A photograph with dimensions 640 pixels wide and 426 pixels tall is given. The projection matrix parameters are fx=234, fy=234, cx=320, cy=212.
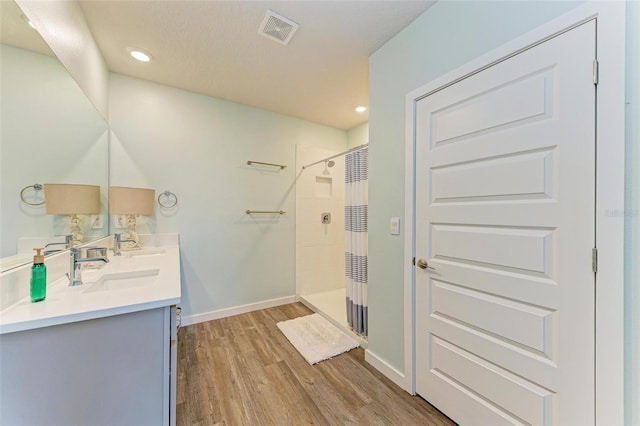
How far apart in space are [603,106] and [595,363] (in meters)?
0.96

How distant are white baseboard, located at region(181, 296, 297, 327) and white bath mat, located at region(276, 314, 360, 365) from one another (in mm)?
474

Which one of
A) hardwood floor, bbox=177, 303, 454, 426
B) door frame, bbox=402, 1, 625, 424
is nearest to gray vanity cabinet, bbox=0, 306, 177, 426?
hardwood floor, bbox=177, 303, 454, 426

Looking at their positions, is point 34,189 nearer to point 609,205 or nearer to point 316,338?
point 316,338

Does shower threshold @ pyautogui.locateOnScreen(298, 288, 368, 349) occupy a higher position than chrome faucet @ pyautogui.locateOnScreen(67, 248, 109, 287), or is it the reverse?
chrome faucet @ pyautogui.locateOnScreen(67, 248, 109, 287)

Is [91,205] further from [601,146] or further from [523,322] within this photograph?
[601,146]

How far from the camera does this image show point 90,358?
875 mm

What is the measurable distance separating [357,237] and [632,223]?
1.70 meters

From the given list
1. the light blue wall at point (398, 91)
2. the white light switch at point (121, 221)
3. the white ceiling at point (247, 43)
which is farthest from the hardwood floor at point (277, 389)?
the white ceiling at point (247, 43)

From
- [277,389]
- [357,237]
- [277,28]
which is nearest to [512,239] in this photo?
[357,237]

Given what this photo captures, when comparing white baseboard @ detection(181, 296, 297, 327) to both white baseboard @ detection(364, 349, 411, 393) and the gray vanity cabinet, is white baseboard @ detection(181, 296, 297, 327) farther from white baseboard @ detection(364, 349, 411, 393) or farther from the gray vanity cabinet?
the gray vanity cabinet

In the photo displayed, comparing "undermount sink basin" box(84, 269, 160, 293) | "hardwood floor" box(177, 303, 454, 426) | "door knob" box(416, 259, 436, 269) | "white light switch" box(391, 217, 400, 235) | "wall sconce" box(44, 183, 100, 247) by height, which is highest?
"wall sconce" box(44, 183, 100, 247)

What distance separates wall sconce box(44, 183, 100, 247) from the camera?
46.6 inches

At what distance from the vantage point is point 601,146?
0.86 m

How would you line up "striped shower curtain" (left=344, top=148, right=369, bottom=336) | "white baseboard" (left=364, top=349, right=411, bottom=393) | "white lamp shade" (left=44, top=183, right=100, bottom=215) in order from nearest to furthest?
1. "white lamp shade" (left=44, top=183, right=100, bottom=215)
2. "white baseboard" (left=364, top=349, right=411, bottom=393)
3. "striped shower curtain" (left=344, top=148, right=369, bottom=336)
